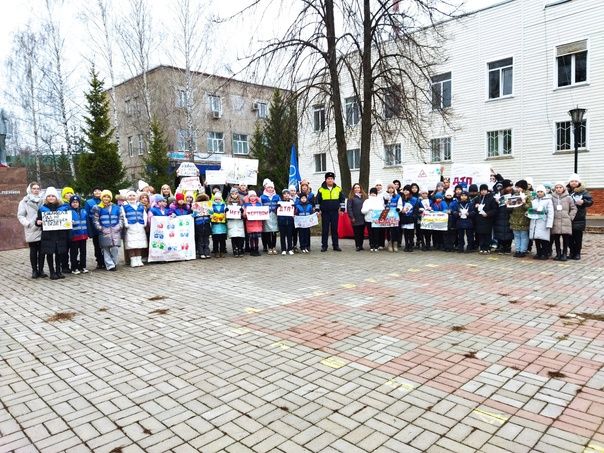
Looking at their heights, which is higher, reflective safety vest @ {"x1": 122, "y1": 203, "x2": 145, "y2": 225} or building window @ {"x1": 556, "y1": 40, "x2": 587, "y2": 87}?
building window @ {"x1": 556, "y1": 40, "x2": 587, "y2": 87}

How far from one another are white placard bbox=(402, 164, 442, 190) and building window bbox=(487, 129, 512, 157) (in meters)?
11.3

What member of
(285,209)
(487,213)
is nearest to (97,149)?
(285,209)

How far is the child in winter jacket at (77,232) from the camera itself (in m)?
10.1

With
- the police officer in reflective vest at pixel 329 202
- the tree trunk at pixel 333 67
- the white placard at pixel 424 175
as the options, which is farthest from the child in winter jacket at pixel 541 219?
the tree trunk at pixel 333 67

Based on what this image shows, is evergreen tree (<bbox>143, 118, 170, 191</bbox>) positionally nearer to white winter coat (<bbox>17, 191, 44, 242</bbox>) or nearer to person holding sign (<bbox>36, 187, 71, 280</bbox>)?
white winter coat (<bbox>17, 191, 44, 242</bbox>)

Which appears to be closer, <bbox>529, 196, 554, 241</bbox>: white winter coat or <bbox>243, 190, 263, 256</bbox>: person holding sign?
<bbox>529, 196, 554, 241</bbox>: white winter coat

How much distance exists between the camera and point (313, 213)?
41.1 feet

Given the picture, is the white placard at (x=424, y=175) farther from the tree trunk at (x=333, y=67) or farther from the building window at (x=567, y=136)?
the building window at (x=567, y=136)

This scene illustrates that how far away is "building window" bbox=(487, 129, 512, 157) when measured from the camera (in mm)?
24406

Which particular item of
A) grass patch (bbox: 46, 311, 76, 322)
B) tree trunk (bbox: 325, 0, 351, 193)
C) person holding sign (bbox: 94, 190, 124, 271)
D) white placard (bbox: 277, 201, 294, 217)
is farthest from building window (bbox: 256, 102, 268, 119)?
grass patch (bbox: 46, 311, 76, 322)

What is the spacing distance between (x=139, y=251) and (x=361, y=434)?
9.30 metres

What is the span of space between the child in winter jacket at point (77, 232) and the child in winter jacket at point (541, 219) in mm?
10139

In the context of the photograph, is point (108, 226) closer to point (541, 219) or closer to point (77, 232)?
point (77, 232)

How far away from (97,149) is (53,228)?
1726 cm
